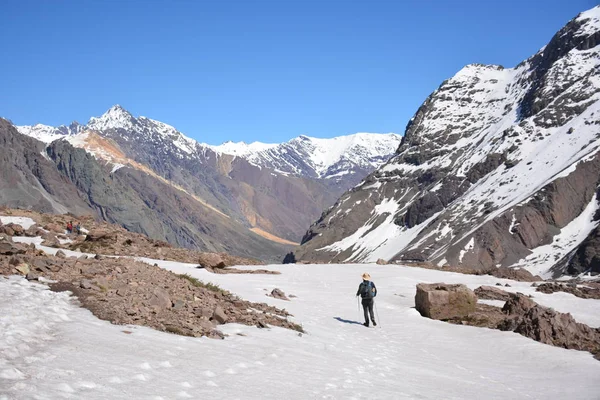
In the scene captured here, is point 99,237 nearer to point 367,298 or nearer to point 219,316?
point 367,298

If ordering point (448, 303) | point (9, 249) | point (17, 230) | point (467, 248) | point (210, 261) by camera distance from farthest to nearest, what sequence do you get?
point (467, 248) < point (210, 261) < point (17, 230) < point (448, 303) < point (9, 249)

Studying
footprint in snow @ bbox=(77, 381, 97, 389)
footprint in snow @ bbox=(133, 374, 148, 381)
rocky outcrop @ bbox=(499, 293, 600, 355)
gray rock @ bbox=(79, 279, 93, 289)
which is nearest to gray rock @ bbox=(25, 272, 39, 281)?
gray rock @ bbox=(79, 279, 93, 289)

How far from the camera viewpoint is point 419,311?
917 inches

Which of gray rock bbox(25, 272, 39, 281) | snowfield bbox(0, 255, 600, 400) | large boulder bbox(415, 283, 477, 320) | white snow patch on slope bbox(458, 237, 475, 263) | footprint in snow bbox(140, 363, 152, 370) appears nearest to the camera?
snowfield bbox(0, 255, 600, 400)

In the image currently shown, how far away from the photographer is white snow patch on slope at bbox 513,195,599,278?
488ft

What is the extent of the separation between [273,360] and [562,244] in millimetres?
164781

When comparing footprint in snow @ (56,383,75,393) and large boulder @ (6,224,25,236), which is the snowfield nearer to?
footprint in snow @ (56,383,75,393)

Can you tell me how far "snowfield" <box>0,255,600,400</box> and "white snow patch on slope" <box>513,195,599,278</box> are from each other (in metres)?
138

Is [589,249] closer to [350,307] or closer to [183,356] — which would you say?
[350,307]

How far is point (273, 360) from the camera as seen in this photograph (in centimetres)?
1120

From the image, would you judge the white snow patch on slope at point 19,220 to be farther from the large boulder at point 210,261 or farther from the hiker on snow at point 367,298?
the hiker on snow at point 367,298

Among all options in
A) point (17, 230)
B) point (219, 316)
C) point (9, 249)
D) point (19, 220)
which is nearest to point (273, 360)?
point (219, 316)

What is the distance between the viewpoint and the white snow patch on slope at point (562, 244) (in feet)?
488

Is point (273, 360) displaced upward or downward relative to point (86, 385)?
downward
